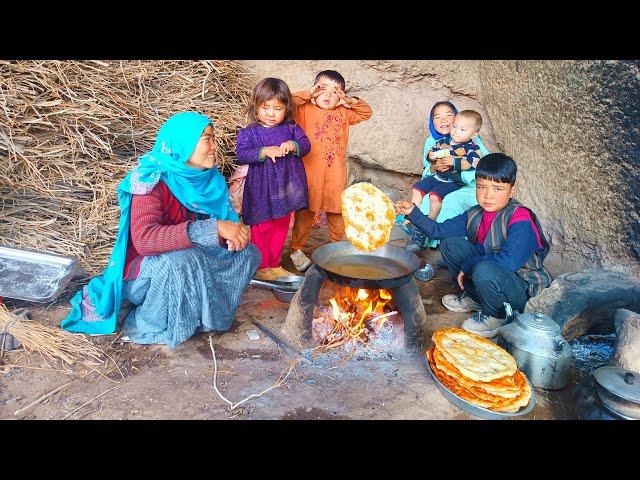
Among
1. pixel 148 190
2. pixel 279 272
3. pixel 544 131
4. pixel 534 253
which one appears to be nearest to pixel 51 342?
pixel 148 190

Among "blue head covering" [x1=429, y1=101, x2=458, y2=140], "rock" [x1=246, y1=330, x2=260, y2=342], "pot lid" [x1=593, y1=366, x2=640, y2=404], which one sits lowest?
"rock" [x1=246, y1=330, x2=260, y2=342]

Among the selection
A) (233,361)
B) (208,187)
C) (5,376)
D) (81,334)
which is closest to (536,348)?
(233,361)

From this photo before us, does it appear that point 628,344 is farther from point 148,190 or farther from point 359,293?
point 148,190

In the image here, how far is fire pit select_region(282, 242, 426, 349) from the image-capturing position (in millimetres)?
3383

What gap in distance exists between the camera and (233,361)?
332 cm

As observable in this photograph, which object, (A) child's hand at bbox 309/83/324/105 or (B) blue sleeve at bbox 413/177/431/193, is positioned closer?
(A) child's hand at bbox 309/83/324/105

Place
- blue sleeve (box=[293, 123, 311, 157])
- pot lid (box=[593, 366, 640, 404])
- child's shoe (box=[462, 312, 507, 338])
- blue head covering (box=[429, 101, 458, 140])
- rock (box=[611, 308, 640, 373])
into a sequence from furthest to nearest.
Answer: blue head covering (box=[429, 101, 458, 140]), blue sleeve (box=[293, 123, 311, 157]), child's shoe (box=[462, 312, 507, 338]), rock (box=[611, 308, 640, 373]), pot lid (box=[593, 366, 640, 404])

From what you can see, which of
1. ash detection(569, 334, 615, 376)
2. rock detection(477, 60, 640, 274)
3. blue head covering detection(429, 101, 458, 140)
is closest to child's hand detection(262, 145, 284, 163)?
blue head covering detection(429, 101, 458, 140)

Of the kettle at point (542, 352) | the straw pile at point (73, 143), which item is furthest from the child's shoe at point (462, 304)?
the straw pile at point (73, 143)

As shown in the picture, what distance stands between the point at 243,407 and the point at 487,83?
4.57m

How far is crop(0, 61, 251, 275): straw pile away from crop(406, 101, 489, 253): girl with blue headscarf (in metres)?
2.23

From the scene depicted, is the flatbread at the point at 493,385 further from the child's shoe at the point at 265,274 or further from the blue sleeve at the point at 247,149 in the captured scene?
the blue sleeve at the point at 247,149

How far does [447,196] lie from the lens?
5.27m

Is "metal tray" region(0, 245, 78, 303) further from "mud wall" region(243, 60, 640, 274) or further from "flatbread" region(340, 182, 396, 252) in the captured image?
"mud wall" region(243, 60, 640, 274)
